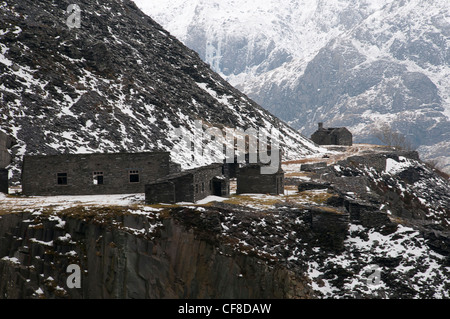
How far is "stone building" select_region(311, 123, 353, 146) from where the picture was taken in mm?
165250

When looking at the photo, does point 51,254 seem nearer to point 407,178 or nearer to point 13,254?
point 13,254

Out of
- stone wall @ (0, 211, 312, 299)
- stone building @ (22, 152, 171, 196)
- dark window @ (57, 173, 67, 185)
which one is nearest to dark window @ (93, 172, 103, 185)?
stone building @ (22, 152, 171, 196)

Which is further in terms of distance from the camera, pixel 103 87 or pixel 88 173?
pixel 103 87

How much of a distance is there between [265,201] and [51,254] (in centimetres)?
2114

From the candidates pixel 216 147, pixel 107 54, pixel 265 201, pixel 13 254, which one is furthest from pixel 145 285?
pixel 107 54

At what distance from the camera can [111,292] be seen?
44219 millimetres

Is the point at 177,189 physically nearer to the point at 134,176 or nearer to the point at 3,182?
the point at 134,176

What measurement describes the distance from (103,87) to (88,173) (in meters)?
63.3

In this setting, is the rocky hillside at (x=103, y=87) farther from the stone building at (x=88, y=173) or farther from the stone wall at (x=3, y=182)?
the stone building at (x=88, y=173)

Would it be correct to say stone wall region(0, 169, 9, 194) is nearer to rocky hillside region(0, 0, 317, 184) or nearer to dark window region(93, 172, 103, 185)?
dark window region(93, 172, 103, 185)

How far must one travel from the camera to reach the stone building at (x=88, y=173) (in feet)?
198

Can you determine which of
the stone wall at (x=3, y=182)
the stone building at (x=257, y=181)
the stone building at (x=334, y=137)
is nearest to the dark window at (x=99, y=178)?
the stone wall at (x=3, y=182)

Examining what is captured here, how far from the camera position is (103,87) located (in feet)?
398

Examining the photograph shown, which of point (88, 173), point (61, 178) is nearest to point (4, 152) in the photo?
point (61, 178)
